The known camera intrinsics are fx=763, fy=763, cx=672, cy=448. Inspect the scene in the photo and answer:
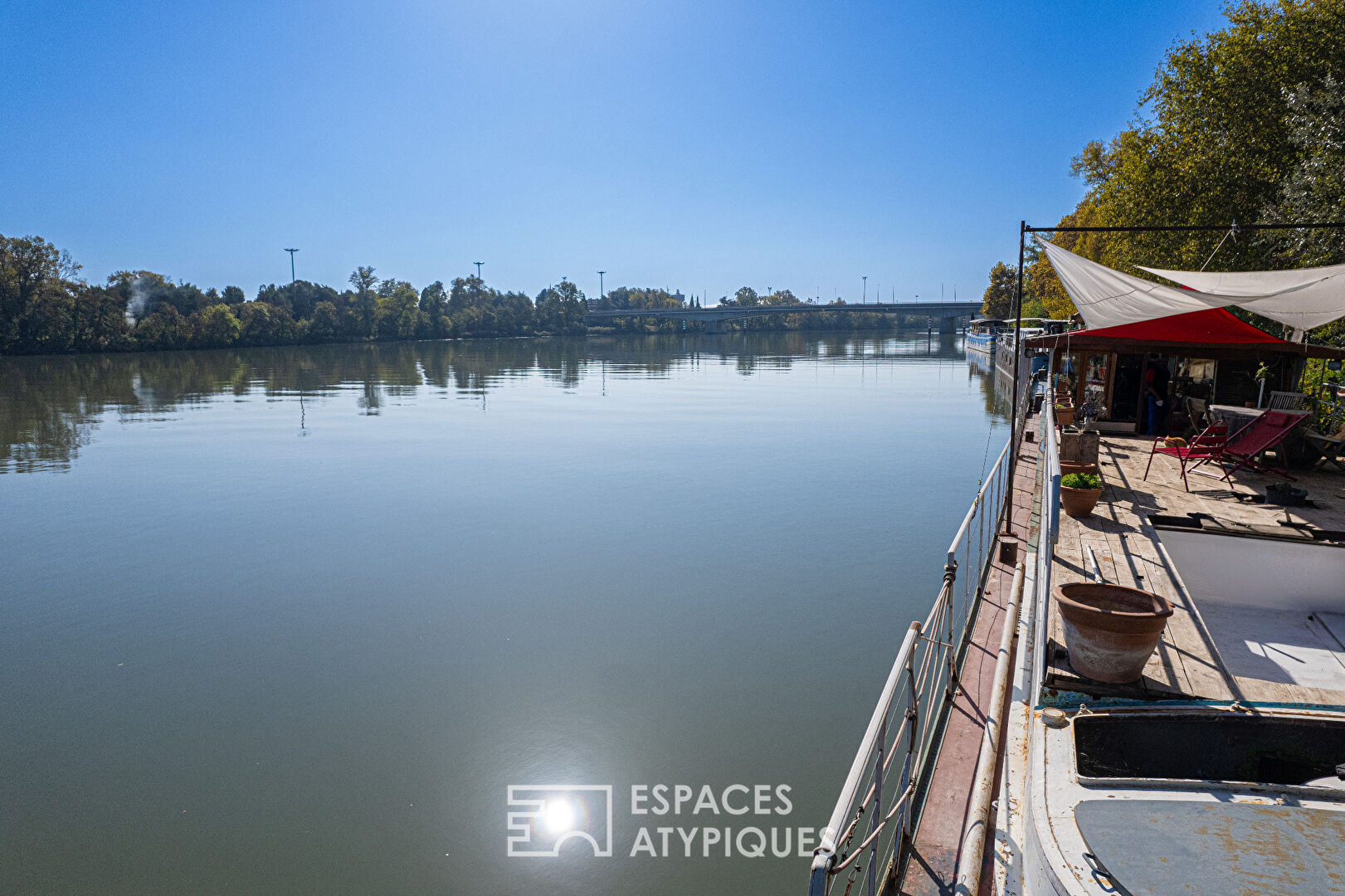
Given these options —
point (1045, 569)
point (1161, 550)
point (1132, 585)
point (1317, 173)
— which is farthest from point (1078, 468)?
point (1317, 173)

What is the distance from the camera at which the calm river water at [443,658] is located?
18.6ft

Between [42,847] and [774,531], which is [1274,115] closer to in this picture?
[774,531]

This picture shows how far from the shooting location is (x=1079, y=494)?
7727 millimetres

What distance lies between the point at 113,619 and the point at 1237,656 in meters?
11.5

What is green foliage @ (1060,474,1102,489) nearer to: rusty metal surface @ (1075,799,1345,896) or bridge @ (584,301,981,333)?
rusty metal surface @ (1075,799,1345,896)

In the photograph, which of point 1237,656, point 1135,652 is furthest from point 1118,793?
point 1237,656

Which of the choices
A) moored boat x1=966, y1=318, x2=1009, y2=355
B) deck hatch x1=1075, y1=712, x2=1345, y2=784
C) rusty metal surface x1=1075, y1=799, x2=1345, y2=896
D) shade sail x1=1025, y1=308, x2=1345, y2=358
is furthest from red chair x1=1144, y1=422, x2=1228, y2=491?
moored boat x1=966, y1=318, x2=1009, y2=355

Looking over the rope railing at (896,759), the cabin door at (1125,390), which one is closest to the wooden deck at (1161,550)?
the rope railing at (896,759)

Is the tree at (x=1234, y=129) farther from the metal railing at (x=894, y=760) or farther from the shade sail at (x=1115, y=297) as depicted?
the metal railing at (x=894, y=760)

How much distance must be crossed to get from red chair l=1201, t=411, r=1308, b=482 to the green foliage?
87.6 inches

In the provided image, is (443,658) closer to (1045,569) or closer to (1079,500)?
(1045,569)

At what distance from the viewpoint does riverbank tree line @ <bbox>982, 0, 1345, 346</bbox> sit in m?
16.2

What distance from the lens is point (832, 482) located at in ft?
54.9

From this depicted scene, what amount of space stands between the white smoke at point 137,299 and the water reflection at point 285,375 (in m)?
9.53
